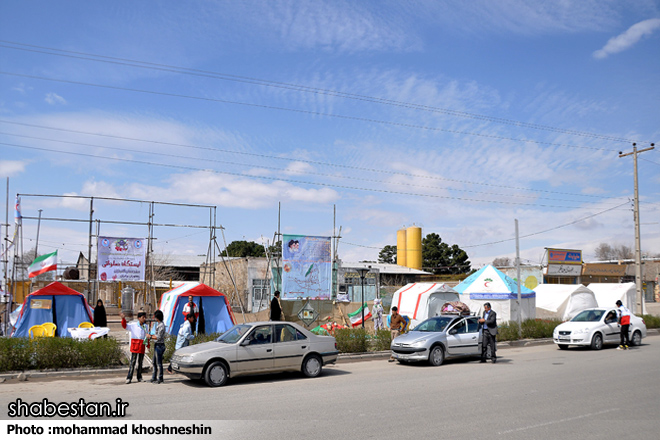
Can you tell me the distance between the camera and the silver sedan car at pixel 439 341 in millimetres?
15227

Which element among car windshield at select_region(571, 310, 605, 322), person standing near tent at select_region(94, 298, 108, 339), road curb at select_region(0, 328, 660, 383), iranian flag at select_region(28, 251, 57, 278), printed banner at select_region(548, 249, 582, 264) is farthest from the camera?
printed banner at select_region(548, 249, 582, 264)

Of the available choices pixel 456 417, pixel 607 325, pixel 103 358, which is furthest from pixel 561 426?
pixel 607 325

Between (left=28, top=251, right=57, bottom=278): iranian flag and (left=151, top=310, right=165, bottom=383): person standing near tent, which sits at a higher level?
(left=28, top=251, right=57, bottom=278): iranian flag

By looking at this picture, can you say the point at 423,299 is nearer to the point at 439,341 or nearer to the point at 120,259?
the point at 439,341

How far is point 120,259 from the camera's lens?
23.7 metres

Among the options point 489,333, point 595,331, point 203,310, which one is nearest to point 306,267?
point 203,310

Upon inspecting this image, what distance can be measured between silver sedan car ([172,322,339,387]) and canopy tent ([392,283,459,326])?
48.1 ft

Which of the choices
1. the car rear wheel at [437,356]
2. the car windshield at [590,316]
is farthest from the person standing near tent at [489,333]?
the car windshield at [590,316]

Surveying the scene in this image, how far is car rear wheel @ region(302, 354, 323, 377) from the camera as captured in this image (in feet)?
42.3

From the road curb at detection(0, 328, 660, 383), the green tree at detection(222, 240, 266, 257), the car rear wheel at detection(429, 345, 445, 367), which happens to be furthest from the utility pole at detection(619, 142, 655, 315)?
the green tree at detection(222, 240, 266, 257)

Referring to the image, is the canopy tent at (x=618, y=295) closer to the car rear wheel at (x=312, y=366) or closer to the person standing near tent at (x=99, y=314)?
the car rear wheel at (x=312, y=366)

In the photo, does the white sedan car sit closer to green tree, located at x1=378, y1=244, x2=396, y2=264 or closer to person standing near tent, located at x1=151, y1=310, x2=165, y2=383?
person standing near tent, located at x1=151, y1=310, x2=165, y2=383

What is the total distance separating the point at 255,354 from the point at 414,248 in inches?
2346

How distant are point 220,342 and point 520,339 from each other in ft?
49.4
